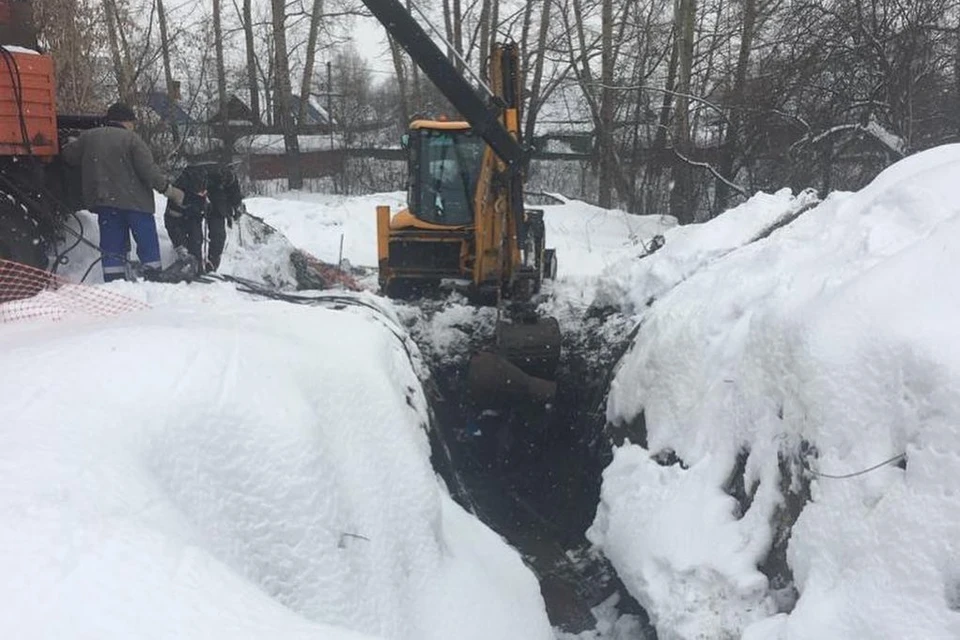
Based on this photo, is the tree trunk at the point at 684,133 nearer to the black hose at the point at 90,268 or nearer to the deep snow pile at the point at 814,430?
Answer: the deep snow pile at the point at 814,430

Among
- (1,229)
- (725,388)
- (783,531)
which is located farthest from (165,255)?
(783,531)

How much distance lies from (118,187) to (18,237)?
2.86 ft

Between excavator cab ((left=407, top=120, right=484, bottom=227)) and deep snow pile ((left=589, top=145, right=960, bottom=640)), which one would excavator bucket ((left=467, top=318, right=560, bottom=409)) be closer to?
deep snow pile ((left=589, top=145, right=960, bottom=640))

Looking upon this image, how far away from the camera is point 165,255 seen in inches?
301

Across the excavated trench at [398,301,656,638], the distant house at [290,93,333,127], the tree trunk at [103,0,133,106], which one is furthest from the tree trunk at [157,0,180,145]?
the excavated trench at [398,301,656,638]

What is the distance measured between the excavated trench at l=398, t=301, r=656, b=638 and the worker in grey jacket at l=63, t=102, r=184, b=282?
2.73 m

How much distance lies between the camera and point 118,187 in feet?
22.6

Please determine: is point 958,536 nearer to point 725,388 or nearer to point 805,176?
point 725,388

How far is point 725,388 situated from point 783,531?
1064mm

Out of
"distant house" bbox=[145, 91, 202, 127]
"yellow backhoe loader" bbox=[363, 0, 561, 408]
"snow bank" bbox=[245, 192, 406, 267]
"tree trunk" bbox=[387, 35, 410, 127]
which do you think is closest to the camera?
"yellow backhoe loader" bbox=[363, 0, 561, 408]

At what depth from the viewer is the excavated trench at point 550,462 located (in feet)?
17.1

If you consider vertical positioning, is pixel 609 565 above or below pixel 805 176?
below

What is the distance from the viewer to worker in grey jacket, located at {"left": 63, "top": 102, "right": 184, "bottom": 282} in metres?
6.82

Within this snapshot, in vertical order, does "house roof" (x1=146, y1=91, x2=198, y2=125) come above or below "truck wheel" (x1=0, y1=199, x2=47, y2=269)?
above
